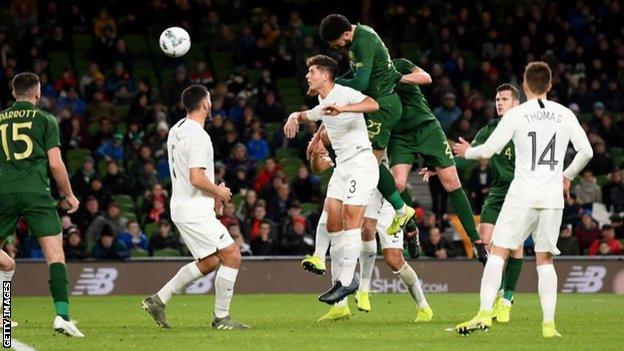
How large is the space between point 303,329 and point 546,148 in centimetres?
331

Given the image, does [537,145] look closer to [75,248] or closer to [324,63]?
[324,63]

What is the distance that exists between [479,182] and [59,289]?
14.1 meters

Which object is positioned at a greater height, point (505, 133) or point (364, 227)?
point (505, 133)

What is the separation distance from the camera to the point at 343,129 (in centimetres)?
1406

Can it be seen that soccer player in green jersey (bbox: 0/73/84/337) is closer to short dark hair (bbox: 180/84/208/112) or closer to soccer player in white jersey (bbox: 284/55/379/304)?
short dark hair (bbox: 180/84/208/112)

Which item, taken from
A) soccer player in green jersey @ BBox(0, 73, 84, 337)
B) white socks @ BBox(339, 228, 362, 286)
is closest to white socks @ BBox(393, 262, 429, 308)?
white socks @ BBox(339, 228, 362, 286)

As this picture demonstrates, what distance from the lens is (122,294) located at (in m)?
22.5

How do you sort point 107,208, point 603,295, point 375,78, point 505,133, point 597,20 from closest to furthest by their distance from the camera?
point 505,133, point 375,78, point 603,295, point 107,208, point 597,20

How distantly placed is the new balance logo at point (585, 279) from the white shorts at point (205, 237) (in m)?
11.1

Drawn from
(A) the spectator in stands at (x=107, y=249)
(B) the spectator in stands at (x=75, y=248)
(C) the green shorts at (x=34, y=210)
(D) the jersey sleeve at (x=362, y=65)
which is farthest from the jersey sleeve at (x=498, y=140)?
(B) the spectator in stands at (x=75, y=248)

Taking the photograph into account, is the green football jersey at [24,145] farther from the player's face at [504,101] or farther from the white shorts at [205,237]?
the player's face at [504,101]

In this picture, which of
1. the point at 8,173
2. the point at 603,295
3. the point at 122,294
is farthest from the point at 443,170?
the point at 122,294

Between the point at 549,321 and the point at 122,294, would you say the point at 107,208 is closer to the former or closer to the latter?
the point at 122,294

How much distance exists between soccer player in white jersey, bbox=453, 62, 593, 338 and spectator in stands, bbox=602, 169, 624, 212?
14.5 metres
